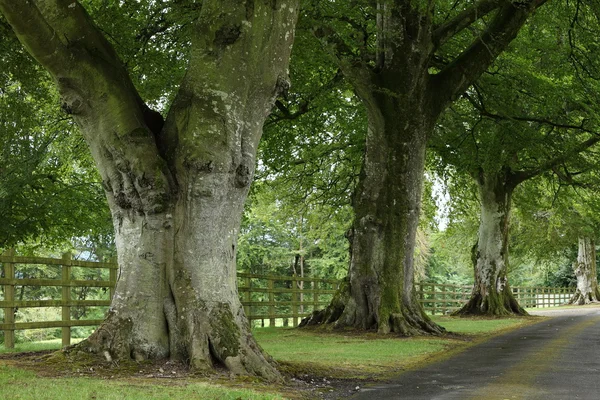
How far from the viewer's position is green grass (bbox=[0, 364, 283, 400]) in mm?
6082

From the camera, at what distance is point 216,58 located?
8.94 meters

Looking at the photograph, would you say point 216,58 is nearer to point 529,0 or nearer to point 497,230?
point 529,0

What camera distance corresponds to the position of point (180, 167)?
28.6ft

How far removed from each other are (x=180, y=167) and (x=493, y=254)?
1992 centimetres

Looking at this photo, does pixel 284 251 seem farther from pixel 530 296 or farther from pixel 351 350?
pixel 351 350

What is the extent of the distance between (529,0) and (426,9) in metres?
2.14

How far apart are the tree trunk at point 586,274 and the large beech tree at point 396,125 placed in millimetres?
32764

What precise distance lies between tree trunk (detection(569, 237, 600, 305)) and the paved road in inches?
1317

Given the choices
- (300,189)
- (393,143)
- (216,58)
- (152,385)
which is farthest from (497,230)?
(152,385)

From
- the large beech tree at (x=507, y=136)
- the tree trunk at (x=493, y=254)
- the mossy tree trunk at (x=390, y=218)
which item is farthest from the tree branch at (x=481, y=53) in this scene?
the tree trunk at (x=493, y=254)

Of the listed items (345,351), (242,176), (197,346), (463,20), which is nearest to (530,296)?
(463,20)

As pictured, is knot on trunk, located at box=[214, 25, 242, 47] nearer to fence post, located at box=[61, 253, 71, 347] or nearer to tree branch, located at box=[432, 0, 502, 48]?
fence post, located at box=[61, 253, 71, 347]

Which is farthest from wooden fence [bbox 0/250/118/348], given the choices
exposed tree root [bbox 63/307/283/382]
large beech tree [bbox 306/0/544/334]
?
large beech tree [bbox 306/0/544/334]

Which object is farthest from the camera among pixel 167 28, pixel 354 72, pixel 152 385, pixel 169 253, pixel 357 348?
pixel 354 72
